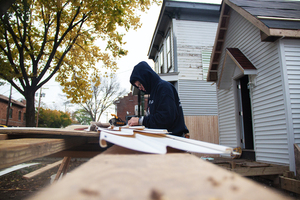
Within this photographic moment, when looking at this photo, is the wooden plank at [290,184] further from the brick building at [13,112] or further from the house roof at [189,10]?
the brick building at [13,112]

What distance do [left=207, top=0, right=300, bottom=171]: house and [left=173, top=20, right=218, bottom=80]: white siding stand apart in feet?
11.8

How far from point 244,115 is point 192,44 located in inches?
249

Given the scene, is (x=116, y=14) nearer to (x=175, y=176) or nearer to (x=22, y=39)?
(x=22, y=39)

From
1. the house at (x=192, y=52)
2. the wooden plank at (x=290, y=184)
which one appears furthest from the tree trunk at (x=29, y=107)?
the wooden plank at (x=290, y=184)

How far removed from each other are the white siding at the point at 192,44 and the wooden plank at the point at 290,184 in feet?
26.8

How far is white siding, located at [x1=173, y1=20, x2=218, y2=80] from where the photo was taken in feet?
39.3

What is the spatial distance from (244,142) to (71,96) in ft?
25.8

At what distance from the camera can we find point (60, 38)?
27.1 feet

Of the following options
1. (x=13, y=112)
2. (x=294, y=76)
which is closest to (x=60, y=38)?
(x=294, y=76)

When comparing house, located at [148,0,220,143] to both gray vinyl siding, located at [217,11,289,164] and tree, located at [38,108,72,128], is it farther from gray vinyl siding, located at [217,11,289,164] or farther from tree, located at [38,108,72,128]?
tree, located at [38,108,72,128]

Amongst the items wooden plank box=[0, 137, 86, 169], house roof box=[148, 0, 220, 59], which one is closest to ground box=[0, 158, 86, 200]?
wooden plank box=[0, 137, 86, 169]

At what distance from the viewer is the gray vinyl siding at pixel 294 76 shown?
4797 millimetres

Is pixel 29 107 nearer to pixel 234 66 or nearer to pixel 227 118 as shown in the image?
pixel 227 118

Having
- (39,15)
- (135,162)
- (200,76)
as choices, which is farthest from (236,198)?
(200,76)
